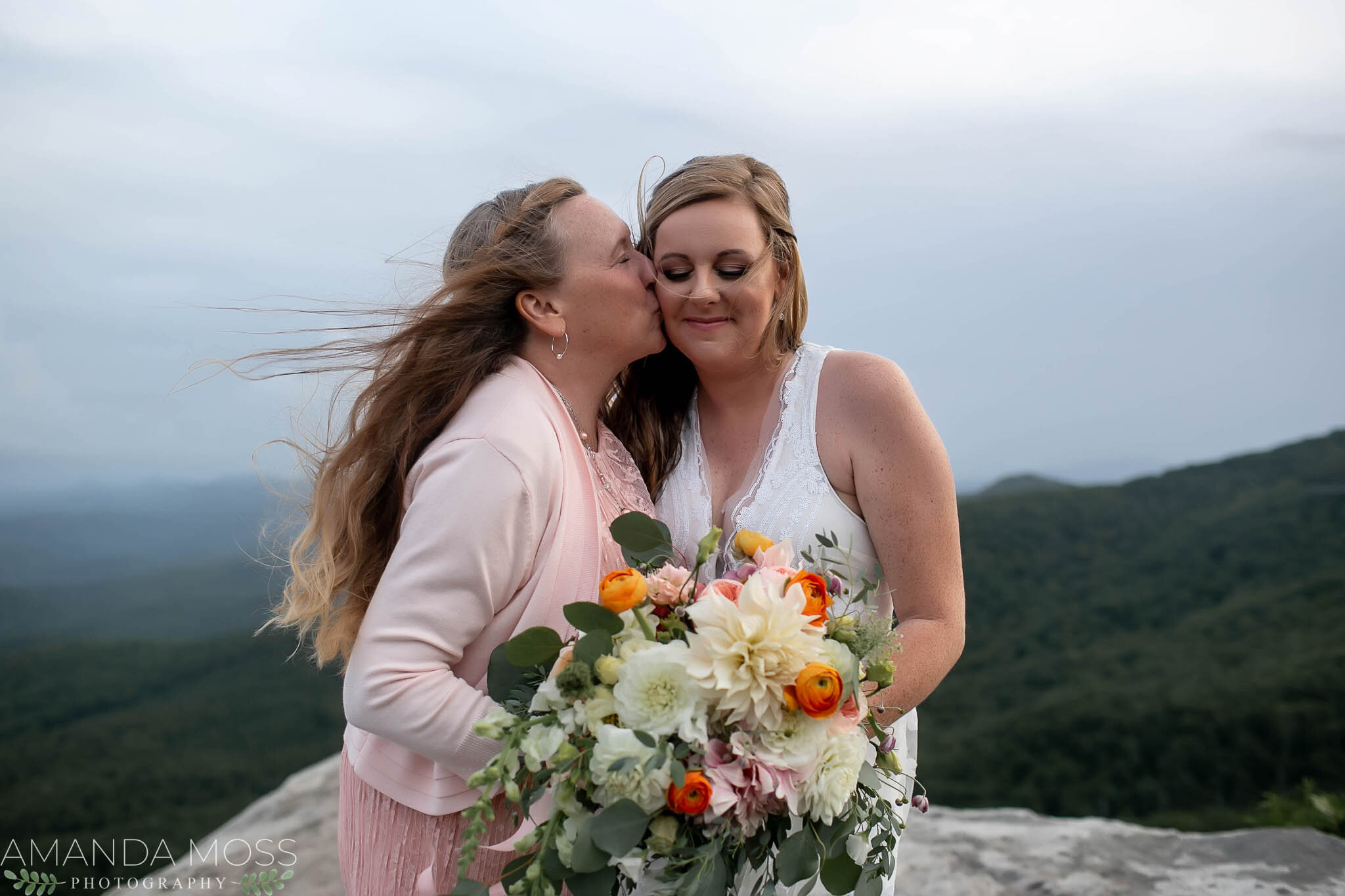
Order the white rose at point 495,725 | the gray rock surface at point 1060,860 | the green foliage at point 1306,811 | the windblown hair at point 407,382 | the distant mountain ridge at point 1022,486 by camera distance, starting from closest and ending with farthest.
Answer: the white rose at point 495,725, the windblown hair at point 407,382, the gray rock surface at point 1060,860, the green foliage at point 1306,811, the distant mountain ridge at point 1022,486

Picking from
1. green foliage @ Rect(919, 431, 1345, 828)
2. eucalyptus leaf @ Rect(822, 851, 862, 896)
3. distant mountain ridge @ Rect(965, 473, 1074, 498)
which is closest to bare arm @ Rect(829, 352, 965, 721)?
eucalyptus leaf @ Rect(822, 851, 862, 896)

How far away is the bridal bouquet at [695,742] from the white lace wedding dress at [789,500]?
3.07 ft

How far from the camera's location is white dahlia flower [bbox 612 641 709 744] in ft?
6.06

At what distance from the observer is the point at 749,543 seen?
229cm

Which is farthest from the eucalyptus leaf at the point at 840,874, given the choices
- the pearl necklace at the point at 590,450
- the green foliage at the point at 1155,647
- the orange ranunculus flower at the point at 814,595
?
the green foliage at the point at 1155,647

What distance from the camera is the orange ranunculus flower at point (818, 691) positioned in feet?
6.03

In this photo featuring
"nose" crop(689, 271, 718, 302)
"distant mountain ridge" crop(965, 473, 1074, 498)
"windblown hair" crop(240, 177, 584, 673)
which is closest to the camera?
"windblown hair" crop(240, 177, 584, 673)

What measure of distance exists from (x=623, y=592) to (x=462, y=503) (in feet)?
2.02

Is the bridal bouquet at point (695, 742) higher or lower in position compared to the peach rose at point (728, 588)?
lower

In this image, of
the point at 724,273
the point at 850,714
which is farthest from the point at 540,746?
the point at 724,273

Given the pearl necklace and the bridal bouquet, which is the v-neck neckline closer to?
the pearl necklace

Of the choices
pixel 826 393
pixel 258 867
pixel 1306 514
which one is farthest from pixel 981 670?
pixel 826 393

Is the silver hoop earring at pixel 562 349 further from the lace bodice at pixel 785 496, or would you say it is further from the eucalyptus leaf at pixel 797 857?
the eucalyptus leaf at pixel 797 857

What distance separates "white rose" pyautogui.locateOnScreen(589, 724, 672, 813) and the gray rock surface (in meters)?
3.68
